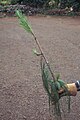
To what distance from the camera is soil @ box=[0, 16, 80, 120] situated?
156 inches

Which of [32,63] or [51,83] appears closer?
[51,83]

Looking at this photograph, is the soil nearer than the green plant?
No

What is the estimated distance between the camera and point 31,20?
34.9 ft

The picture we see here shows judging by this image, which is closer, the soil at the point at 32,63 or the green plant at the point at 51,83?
the green plant at the point at 51,83

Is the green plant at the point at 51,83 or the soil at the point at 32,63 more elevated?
the green plant at the point at 51,83

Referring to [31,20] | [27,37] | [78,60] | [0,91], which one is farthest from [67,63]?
[31,20]

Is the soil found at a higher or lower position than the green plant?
lower

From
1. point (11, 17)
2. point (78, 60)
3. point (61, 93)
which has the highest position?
point (61, 93)

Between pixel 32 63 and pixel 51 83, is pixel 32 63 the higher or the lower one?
the lower one

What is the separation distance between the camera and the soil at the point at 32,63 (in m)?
3.95

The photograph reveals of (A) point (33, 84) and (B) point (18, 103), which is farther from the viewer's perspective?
(A) point (33, 84)

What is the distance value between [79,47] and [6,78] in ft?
8.75

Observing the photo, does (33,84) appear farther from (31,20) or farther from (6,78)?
(31,20)

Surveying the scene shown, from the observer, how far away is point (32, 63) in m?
5.98
